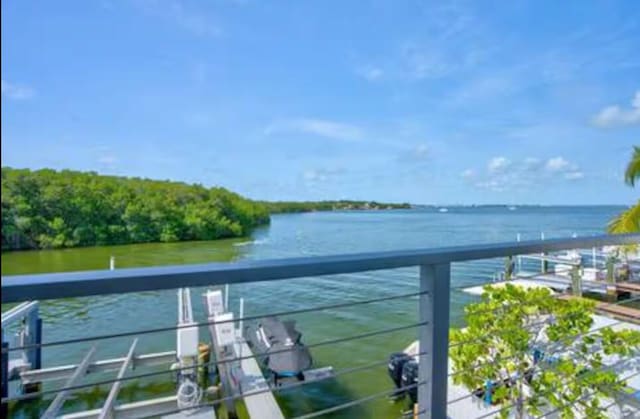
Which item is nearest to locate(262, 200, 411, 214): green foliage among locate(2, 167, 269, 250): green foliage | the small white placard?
locate(2, 167, 269, 250): green foliage

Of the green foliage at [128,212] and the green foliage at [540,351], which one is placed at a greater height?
the green foliage at [128,212]

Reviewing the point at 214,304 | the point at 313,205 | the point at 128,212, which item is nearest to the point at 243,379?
the point at 214,304

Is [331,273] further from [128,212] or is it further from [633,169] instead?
[128,212]

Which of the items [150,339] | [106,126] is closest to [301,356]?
[150,339]

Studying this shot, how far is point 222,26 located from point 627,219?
260 inches

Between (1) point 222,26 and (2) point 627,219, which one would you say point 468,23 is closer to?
(1) point 222,26

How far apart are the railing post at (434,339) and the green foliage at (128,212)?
905cm

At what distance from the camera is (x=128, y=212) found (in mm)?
22531

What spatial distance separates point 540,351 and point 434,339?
90 cm

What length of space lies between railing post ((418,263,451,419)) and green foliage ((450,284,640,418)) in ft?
1.41

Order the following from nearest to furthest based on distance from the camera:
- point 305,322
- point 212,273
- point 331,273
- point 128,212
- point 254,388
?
point 212,273 < point 331,273 < point 254,388 < point 305,322 < point 128,212

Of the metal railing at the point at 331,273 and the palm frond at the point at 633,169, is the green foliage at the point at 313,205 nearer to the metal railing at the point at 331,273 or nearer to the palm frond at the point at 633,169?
the palm frond at the point at 633,169

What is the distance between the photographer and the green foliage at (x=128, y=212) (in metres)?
14.3

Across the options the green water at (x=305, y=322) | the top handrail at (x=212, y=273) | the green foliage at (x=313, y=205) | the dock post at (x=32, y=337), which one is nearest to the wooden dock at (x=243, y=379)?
the green water at (x=305, y=322)
